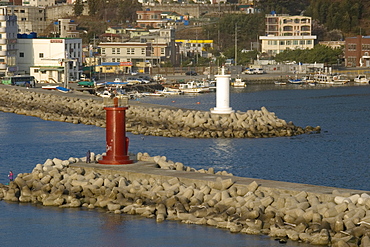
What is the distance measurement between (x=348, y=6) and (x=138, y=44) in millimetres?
35023

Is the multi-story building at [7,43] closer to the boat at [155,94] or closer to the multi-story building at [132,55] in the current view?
the boat at [155,94]

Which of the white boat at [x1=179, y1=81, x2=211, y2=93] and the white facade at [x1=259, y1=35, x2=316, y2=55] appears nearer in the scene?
the white boat at [x1=179, y1=81, x2=211, y2=93]

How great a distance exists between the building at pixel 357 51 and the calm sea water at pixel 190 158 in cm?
2765

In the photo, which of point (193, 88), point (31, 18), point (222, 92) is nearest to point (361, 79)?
point (193, 88)

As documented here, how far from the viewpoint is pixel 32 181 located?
1667cm

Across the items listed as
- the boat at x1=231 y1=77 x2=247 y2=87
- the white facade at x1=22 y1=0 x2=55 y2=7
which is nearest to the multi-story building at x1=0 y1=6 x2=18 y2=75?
the boat at x1=231 y1=77 x2=247 y2=87

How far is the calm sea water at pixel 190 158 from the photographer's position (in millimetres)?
13617

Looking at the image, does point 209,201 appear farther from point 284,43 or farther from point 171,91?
point 284,43

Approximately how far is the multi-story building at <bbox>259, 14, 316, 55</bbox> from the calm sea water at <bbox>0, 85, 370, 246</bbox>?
31.4 metres

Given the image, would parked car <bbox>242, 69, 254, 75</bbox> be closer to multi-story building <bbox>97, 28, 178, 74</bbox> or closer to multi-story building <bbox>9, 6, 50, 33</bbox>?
multi-story building <bbox>97, 28, 178, 74</bbox>

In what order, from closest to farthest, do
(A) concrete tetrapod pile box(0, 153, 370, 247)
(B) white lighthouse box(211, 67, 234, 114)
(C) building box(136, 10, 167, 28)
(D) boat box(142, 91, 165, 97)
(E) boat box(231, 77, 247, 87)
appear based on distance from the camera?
(A) concrete tetrapod pile box(0, 153, 370, 247)
(B) white lighthouse box(211, 67, 234, 114)
(D) boat box(142, 91, 165, 97)
(E) boat box(231, 77, 247, 87)
(C) building box(136, 10, 167, 28)

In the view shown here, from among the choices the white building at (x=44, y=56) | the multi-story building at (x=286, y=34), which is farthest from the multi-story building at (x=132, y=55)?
the multi-story building at (x=286, y=34)

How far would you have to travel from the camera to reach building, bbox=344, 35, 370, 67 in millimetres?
72062

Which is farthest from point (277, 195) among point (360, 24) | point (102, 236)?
point (360, 24)
